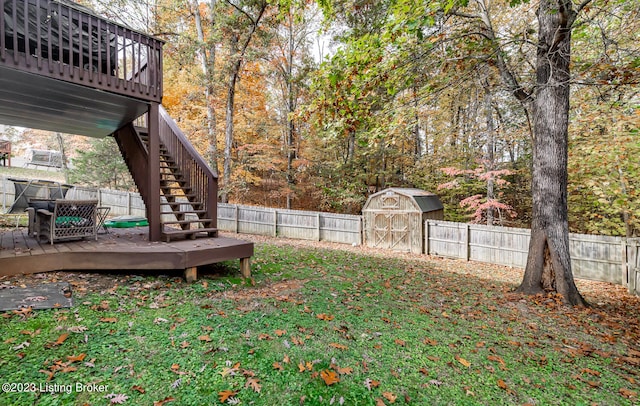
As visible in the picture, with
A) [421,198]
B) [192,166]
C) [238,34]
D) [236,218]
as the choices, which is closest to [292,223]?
[236,218]

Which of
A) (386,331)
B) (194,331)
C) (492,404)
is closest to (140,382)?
(194,331)

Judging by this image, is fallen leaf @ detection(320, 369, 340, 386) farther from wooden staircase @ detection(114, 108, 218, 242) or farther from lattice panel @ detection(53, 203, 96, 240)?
lattice panel @ detection(53, 203, 96, 240)

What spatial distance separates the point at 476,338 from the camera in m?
3.39

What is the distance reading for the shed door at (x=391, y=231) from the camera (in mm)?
10945

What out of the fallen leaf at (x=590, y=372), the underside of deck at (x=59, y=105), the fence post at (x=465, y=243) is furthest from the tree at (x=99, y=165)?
the fallen leaf at (x=590, y=372)

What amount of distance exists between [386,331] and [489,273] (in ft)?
19.1

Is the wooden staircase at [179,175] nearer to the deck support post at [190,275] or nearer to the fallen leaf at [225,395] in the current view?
the deck support post at [190,275]

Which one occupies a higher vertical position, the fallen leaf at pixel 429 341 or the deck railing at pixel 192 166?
the deck railing at pixel 192 166

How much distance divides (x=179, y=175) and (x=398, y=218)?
7.89 metres

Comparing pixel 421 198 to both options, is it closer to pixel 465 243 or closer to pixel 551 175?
pixel 465 243

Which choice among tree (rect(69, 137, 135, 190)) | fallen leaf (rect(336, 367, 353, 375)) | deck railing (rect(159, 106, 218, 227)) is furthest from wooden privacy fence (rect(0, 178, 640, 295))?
fallen leaf (rect(336, 367, 353, 375))

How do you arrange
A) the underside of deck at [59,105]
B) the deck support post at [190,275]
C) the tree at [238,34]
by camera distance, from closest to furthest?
the underside of deck at [59,105], the deck support post at [190,275], the tree at [238,34]

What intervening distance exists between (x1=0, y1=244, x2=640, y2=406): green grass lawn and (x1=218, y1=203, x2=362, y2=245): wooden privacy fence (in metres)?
7.26

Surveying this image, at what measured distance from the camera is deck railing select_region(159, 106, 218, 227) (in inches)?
217
